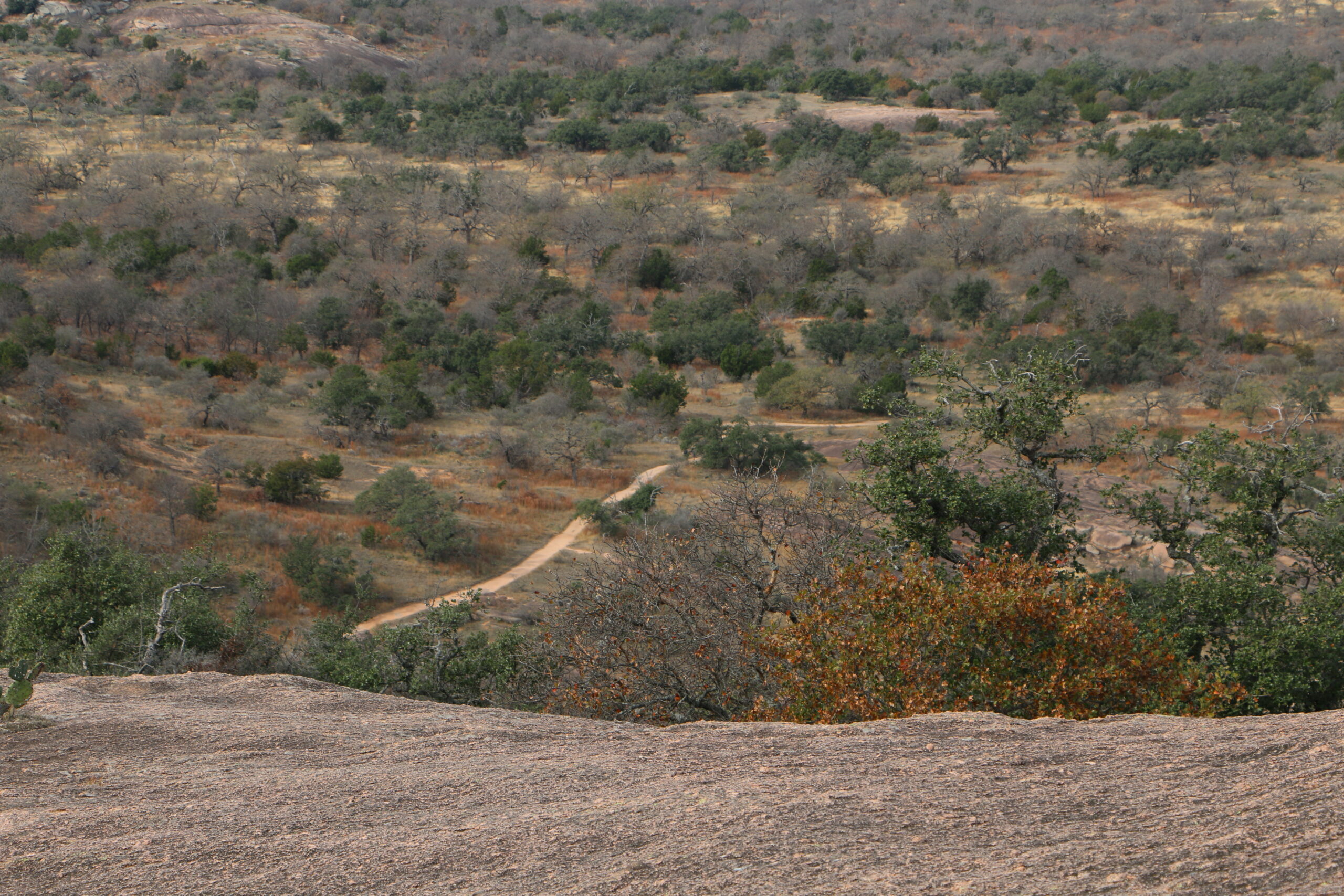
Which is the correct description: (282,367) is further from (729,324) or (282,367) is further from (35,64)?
(35,64)

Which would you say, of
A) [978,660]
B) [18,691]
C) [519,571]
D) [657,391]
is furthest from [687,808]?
[657,391]

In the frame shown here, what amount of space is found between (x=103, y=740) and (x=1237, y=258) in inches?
1748

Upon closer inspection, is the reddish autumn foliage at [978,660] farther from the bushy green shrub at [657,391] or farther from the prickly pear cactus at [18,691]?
the bushy green shrub at [657,391]

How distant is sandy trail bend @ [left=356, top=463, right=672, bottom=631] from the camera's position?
2002 cm

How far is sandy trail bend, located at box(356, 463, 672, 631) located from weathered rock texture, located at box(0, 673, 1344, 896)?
8596 millimetres

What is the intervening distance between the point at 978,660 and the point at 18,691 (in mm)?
7007

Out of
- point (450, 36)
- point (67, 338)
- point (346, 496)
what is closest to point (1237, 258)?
point (346, 496)

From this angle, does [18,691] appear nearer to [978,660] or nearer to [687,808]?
[687,808]

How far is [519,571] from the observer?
75.2 ft

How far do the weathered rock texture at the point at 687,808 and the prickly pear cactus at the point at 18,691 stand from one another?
0.27 meters

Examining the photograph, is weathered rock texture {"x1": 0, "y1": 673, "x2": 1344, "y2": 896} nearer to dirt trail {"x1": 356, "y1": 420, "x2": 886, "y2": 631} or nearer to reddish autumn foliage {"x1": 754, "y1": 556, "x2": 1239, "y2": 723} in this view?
reddish autumn foliage {"x1": 754, "y1": 556, "x2": 1239, "y2": 723}

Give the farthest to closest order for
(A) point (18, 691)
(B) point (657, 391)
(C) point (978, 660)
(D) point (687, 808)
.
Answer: (B) point (657, 391)
(C) point (978, 660)
(A) point (18, 691)
(D) point (687, 808)

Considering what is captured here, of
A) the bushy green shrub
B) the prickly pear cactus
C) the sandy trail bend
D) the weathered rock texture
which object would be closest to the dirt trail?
the sandy trail bend

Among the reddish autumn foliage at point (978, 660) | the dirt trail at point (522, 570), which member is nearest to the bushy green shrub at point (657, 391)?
the dirt trail at point (522, 570)
